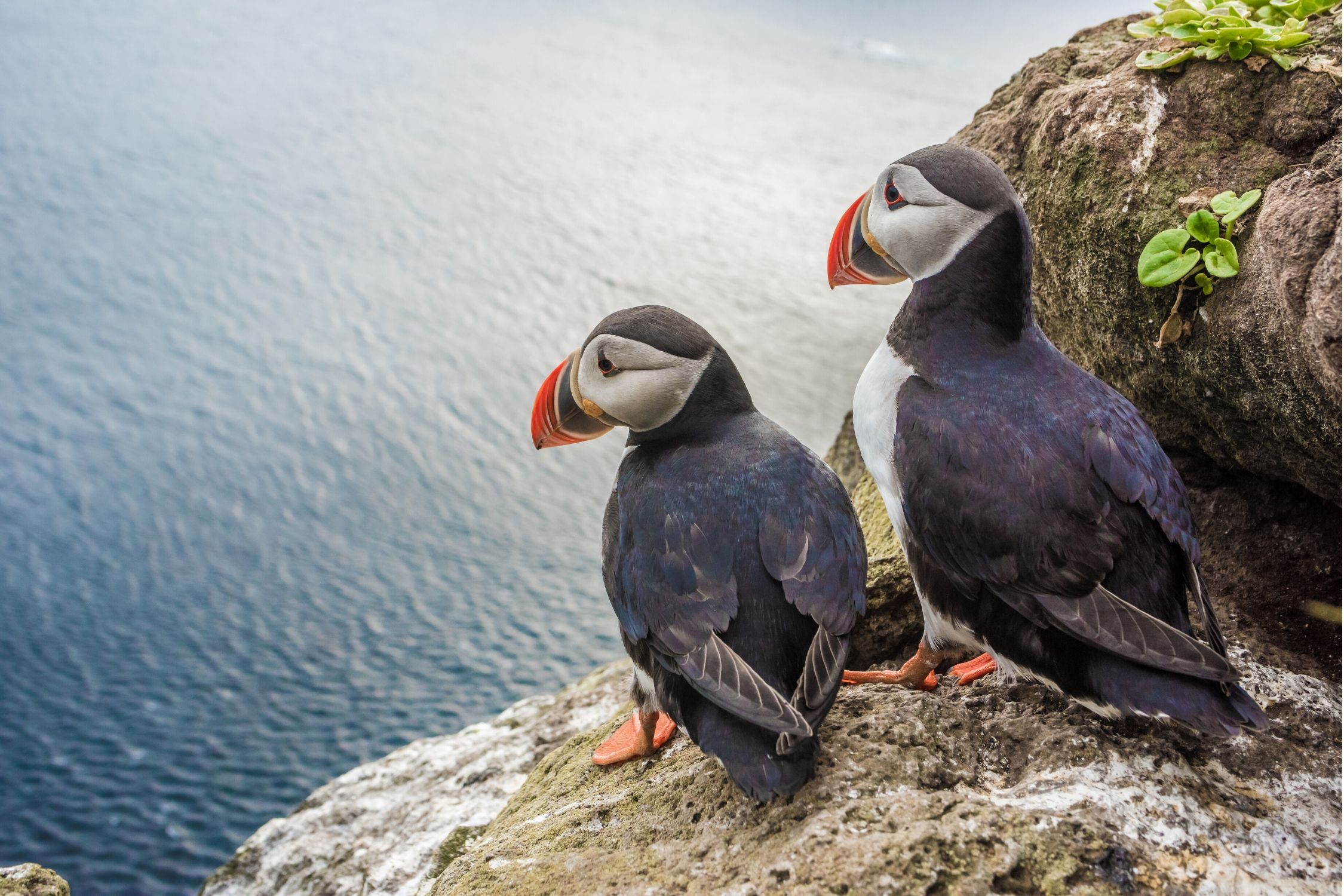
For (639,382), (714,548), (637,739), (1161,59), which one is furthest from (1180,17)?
(637,739)

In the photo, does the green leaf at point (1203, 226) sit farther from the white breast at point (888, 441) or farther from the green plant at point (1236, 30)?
the white breast at point (888, 441)

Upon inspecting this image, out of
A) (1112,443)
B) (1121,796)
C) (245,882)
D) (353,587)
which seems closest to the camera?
(1121,796)

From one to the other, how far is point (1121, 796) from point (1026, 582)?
0.33 metres

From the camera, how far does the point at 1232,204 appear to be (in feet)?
5.70

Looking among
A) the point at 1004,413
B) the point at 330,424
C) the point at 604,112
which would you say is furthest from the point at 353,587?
the point at 604,112

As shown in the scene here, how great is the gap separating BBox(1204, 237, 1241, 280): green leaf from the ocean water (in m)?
2.60

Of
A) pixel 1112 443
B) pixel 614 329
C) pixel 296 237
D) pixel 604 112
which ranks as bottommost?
pixel 1112 443

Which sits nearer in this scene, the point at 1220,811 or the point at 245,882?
the point at 1220,811

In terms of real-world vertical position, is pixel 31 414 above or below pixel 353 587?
above

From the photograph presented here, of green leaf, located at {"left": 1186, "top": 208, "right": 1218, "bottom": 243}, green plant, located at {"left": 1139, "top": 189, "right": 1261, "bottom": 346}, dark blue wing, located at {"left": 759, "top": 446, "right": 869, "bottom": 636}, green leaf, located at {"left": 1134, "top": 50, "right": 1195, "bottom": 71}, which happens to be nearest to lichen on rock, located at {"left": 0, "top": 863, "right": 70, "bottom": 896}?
dark blue wing, located at {"left": 759, "top": 446, "right": 869, "bottom": 636}

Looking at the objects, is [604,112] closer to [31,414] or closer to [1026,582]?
[31,414]

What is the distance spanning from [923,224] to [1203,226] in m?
0.55

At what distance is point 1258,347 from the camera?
1.66 m

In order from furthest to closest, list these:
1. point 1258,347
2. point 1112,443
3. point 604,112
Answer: point 604,112 < point 1258,347 < point 1112,443
